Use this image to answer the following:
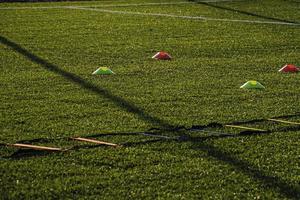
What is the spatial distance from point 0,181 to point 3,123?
1.65 m

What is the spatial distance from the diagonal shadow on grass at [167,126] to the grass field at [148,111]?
0.4 inches

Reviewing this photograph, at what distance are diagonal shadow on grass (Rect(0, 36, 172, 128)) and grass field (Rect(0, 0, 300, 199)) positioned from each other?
14mm

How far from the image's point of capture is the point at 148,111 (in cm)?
753

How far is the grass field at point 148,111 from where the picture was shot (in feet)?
17.9

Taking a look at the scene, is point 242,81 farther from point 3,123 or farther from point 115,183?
point 115,183

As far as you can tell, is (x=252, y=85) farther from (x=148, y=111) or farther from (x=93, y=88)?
(x=93, y=88)

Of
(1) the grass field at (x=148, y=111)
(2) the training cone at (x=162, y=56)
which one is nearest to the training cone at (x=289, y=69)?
(1) the grass field at (x=148, y=111)

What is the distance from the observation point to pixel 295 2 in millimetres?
20500

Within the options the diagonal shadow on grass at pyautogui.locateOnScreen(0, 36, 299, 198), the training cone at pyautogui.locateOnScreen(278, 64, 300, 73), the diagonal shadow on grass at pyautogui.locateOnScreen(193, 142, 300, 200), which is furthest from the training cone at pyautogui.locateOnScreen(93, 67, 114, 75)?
the diagonal shadow on grass at pyautogui.locateOnScreen(193, 142, 300, 200)

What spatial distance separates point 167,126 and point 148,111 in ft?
2.01

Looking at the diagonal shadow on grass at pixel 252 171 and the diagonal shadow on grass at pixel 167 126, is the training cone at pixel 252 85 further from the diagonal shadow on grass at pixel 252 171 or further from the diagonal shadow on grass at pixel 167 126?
the diagonal shadow on grass at pixel 252 171

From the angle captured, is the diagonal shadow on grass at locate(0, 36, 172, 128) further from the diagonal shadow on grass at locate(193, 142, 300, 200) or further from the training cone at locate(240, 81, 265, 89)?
the training cone at locate(240, 81, 265, 89)

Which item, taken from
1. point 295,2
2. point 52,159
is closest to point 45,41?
point 52,159

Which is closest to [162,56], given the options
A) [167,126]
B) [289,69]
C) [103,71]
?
[103,71]
